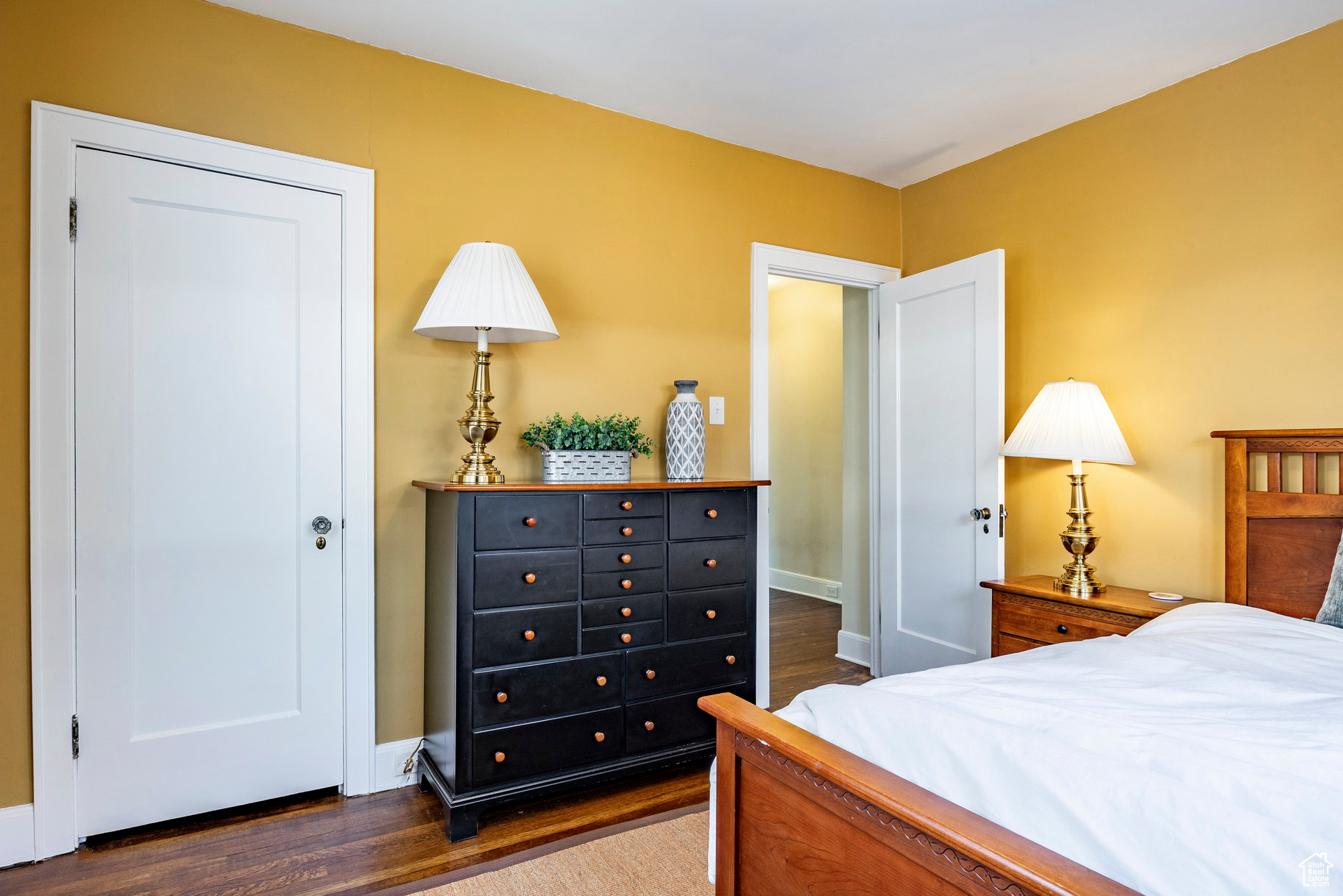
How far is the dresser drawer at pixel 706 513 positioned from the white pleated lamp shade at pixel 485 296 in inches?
29.6

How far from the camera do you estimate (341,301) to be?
2.51 meters

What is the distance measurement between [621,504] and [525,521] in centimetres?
34

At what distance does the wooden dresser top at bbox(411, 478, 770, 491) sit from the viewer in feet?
7.34

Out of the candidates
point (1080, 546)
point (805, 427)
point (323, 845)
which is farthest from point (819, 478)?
point (323, 845)

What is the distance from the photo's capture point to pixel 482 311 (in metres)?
2.29

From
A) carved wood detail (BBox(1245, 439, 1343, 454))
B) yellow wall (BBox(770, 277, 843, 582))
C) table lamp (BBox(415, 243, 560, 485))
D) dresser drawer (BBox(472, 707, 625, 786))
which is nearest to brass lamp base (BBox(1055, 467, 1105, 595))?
carved wood detail (BBox(1245, 439, 1343, 454))

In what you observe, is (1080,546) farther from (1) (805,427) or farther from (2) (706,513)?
(1) (805,427)

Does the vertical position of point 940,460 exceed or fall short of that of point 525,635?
it exceeds it

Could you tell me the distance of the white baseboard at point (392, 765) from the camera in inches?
100

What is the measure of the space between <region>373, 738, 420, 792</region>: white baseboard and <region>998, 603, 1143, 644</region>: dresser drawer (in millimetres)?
2285

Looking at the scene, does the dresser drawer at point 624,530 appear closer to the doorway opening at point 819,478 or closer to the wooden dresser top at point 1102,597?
the wooden dresser top at point 1102,597

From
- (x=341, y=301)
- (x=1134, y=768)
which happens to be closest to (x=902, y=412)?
(x=341, y=301)

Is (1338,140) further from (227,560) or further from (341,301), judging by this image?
(227,560)

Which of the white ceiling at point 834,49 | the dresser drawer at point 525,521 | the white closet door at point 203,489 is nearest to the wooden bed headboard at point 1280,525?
the white ceiling at point 834,49
